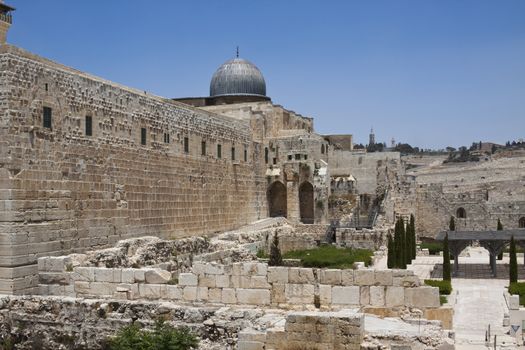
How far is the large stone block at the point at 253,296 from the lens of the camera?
995 cm

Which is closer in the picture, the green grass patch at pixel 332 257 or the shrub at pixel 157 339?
the shrub at pixel 157 339

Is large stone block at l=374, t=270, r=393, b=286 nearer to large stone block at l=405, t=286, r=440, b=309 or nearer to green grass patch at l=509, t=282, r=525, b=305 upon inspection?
large stone block at l=405, t=286, r=440, b=309

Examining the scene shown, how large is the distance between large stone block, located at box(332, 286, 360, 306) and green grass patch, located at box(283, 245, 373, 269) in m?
10.6

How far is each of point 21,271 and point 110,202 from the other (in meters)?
4.16

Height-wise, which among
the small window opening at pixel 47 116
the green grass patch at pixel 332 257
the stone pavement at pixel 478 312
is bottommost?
the stone pavement at pixel 478 312

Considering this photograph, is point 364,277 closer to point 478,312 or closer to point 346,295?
point 346,295

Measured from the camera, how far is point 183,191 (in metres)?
21.9

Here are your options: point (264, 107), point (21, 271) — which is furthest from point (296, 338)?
point (264, 107)

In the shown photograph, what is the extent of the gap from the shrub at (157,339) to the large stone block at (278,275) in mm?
1691

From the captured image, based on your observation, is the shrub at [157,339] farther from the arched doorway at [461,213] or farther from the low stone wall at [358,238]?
the arched doorway at [461,213]

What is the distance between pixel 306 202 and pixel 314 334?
24.9m

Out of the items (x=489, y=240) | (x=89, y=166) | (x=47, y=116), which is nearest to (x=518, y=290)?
(x=489, y=240)

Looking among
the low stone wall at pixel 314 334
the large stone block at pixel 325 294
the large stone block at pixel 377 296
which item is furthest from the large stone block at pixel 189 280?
the large stone block at pixel 377 296

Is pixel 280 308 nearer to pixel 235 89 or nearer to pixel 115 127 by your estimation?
pixel 115 127
